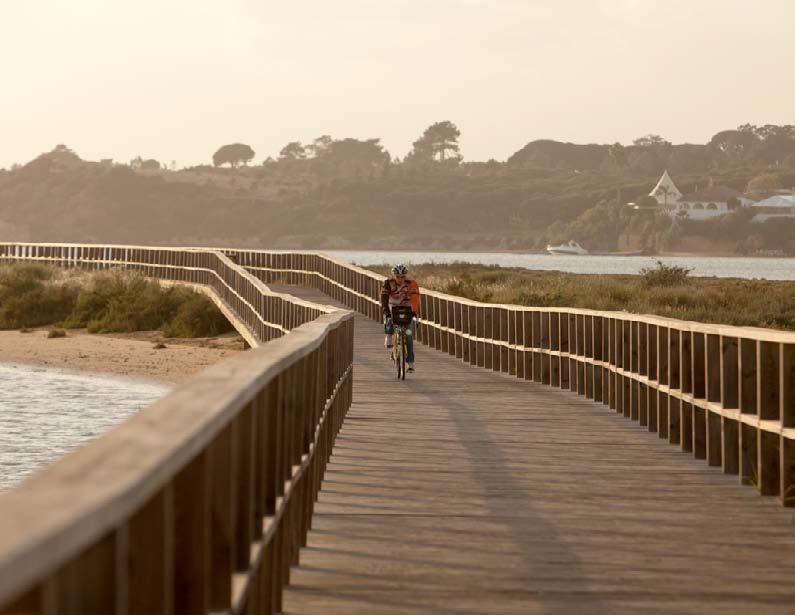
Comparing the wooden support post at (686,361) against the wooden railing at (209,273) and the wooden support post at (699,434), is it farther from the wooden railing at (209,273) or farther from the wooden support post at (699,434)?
the wooden railing at (209,273)

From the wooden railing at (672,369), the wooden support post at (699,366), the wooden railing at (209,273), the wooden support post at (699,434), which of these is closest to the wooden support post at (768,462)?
the wooden railing at (672,369)

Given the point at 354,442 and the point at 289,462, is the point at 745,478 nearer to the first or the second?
the point at 354,442

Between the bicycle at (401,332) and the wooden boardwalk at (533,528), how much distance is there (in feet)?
22.4

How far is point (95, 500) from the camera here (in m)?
2.50

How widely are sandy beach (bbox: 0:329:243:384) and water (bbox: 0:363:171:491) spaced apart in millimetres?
1389

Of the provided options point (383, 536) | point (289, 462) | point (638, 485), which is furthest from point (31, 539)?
point (638, 485)

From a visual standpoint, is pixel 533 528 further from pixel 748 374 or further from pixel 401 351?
pixel 401 351

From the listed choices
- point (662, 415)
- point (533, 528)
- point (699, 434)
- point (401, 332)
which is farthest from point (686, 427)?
point (401, 332)

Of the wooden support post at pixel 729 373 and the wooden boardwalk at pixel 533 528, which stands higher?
the wooden support post at pixel 729 373

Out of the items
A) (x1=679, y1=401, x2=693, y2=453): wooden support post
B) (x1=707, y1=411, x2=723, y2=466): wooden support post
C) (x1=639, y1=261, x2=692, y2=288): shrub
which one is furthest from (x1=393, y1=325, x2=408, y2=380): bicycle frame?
(x1=639, y1=261, x2=692, y2=288): shrub

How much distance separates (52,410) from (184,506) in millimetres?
30914

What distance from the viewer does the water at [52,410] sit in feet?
83.7

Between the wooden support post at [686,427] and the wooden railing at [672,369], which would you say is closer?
the wooden railing at [672,369]

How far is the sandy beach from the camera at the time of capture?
144ft
